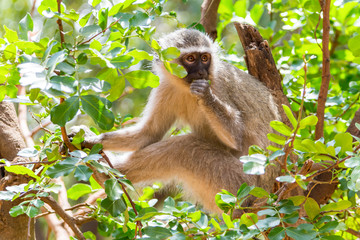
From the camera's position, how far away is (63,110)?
1.81 m

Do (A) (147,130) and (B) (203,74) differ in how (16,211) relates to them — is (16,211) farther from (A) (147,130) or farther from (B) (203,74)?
(A) (147,130)

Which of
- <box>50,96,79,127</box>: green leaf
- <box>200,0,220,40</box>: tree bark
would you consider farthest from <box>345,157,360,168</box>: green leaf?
<box>200,0,220,40</box>: tree bark

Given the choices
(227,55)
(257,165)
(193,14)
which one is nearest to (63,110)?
(257,165)

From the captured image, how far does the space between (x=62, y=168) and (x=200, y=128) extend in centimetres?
225

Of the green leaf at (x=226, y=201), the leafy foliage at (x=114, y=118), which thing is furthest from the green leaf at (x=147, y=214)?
the green leaf at (x=226, y=201)

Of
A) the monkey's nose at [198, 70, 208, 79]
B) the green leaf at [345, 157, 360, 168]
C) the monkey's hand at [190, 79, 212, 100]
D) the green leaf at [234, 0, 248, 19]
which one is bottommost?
the green leaf at [345, 157, 360, 168]

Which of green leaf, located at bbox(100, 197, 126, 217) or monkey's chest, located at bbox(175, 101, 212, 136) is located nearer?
green leaf, located at bbox(100, 197, 126, 217)

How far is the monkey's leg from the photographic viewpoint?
3.54m

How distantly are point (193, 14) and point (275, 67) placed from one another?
2.98 m

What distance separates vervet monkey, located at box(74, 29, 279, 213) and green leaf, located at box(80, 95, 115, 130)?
155cm

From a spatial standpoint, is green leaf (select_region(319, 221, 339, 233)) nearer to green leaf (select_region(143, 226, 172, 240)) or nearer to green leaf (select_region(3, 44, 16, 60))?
green leaf (select_region(143, 226, 172, 240))

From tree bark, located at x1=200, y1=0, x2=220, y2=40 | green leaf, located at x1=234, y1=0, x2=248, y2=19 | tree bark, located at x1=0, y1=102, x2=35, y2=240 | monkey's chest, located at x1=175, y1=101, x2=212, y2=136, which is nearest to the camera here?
tree bark, located at x1=0, y1=102, x2=35, y2=240

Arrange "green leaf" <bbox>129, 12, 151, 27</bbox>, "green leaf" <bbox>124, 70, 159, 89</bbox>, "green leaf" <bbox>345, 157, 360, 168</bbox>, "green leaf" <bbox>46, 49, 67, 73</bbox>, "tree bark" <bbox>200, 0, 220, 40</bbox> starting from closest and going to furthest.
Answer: "green leaf" <bbox>46, 49, 67, 73</bbox> < "green leaf" <bbox>345, 157, 360, 168</bbox> < "green leaf" <bbox>124, 70, 159, 89</bbox> < "green leaf" <bbox>129, 12, 151, 27</bbox> < "tree bark" <bbox>200, 0, 220, 40</bbox>

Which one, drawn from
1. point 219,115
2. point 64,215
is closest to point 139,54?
point 64,215
